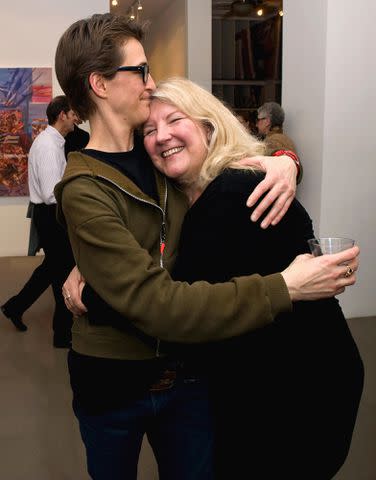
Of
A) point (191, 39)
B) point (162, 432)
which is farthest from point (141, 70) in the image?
point (191, 39)

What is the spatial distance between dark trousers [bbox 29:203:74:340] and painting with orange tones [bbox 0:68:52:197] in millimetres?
3078

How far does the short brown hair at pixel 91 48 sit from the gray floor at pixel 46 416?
6.50 ft

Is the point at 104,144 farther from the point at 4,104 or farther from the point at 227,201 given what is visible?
the point at 4,104

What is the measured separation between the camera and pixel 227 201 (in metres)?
Answer: 1.31

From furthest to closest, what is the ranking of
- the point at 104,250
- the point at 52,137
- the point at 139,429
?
the point at 52,137, the point at 139,429, the point at 104,250

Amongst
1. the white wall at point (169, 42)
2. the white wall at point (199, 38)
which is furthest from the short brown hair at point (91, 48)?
the white wall at point (169, 42)

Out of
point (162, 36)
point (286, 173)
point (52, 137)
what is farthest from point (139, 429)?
point (162, 36)

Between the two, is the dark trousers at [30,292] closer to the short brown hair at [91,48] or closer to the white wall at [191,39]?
the short brown hair at [91,48]

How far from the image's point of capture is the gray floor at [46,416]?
9.09 ft

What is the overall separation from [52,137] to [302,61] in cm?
221

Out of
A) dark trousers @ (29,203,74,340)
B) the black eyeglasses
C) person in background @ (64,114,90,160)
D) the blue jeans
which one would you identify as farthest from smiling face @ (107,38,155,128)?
person in background @ (64,114,90,160)

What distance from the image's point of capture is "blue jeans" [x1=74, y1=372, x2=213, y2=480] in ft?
4.86

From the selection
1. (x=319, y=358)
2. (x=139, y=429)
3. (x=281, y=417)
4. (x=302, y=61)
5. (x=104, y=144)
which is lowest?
(x=139, y=429)

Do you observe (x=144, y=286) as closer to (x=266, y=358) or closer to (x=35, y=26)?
(x=266, y=358)
